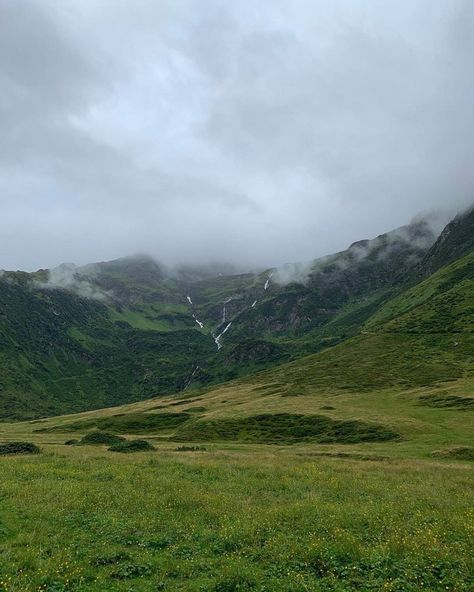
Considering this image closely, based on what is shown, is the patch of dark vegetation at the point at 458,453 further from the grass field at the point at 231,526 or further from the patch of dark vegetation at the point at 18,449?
the patch of dark vegetation at the point at 18,449

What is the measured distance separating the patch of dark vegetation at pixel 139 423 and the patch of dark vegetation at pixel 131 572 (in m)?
102

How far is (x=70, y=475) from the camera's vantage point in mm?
29641

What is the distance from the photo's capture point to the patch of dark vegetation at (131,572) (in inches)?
570

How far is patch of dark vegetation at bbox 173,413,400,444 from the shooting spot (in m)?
72.6

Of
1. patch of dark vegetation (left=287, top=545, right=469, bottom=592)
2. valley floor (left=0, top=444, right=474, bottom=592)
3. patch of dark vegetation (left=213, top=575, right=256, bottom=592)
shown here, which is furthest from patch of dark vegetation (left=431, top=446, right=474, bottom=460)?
patch of dark vegetation (left=213, top=575, right=256, bottom=592)

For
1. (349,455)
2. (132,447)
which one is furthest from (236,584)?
(132,447)

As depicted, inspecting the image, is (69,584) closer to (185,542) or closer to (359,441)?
(185,542)

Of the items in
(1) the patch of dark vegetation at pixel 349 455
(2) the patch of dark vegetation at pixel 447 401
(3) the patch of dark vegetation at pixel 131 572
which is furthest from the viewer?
(2) the patch of dark vegetation at pixel 447 401

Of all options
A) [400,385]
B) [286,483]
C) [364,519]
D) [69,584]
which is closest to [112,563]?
[69,584]

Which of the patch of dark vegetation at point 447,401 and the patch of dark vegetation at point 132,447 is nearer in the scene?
the patch of dark vegetation at point 132,447

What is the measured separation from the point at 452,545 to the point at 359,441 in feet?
182

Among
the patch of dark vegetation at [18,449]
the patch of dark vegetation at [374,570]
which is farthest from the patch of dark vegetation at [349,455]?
the patch of dark vegetation at [374,570]

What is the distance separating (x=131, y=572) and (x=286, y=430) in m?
75.9

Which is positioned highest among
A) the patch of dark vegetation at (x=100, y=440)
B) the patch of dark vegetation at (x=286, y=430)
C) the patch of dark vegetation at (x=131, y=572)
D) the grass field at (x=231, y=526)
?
the patch of dark vegetation at (x=131, y=572)
